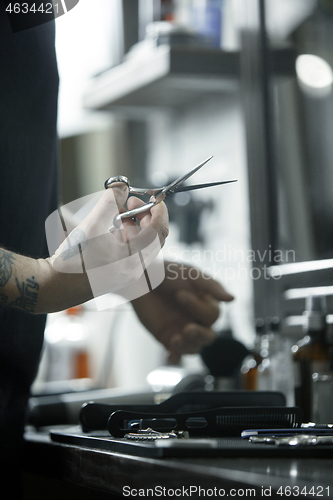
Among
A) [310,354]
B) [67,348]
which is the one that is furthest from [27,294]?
[67,348]

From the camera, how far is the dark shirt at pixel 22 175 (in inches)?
30.1

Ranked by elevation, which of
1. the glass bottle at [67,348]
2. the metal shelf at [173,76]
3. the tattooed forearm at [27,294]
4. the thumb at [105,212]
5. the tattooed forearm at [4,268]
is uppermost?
the metal shelf at [173,76]

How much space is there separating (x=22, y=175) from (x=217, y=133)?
2.50 ft

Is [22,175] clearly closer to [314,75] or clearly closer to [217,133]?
[314,75]

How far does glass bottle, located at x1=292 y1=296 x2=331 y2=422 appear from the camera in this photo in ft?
2.72

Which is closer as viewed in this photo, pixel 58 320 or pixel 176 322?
pixel 176 322

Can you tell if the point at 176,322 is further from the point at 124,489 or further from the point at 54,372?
the point at 54,372

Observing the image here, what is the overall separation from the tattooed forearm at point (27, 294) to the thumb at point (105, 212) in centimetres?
7

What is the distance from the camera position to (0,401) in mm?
776

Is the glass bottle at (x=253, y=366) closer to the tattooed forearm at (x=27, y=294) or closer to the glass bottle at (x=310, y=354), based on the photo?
the glass bottle at (x=310, y=354)

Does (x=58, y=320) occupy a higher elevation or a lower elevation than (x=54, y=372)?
higher

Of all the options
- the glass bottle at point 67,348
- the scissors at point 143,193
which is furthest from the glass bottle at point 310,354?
the glass bottle at point 67,348

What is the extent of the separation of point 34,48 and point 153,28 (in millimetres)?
735

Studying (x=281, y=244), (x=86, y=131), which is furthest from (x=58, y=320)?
(x=281, y=244)
